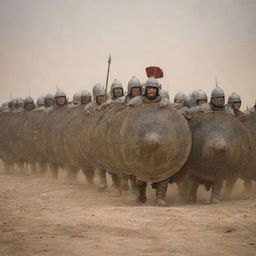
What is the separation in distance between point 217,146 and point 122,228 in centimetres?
319

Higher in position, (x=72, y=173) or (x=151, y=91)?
(x=151, y=91)

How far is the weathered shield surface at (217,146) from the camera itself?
37.4ft

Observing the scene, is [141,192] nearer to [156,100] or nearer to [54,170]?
[156,100]

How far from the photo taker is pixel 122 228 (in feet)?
28.3

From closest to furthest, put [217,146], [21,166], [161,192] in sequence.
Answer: [217,146], [161,192], [21,166]

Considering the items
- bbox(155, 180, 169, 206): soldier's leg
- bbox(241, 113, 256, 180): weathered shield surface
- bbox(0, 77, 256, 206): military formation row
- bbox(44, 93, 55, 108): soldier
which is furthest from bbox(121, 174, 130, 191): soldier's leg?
bbox(44, 93, 55, 108): soldier

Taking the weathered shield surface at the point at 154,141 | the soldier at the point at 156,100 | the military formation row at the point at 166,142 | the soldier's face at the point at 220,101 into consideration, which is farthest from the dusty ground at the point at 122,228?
the soldier's face at the point at 220,101

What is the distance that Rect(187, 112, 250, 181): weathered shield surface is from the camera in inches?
449

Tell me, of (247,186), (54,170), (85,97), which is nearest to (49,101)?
(54,170)

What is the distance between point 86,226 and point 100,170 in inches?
247

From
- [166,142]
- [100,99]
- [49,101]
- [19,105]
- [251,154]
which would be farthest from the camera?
[19,105]

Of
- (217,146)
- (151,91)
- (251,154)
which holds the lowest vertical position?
(251,154)

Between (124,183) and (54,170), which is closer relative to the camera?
(124,183)

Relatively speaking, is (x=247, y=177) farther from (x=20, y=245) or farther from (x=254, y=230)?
(x=20, y=245)
